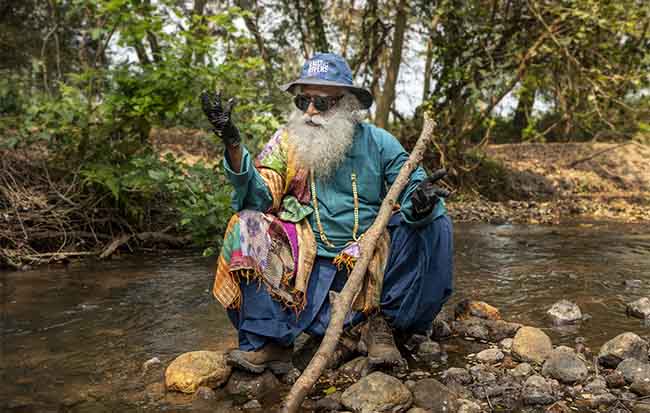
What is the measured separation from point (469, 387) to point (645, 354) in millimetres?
881

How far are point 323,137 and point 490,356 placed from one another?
135 centimetres

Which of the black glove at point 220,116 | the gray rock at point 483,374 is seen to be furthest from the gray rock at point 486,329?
the black glove at point 220,116

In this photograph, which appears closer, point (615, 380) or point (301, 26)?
point (615, 380)

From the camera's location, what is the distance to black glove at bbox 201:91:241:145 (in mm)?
2469

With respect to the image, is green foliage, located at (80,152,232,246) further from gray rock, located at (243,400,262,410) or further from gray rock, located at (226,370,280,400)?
gray rock, located at (243,400,262,410)

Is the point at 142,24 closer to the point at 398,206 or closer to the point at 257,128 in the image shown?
the point at 257,128

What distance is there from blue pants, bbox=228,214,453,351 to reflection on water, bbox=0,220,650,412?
0.55 metres

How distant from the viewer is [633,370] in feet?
8.13

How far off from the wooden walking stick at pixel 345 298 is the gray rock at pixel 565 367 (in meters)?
0.92

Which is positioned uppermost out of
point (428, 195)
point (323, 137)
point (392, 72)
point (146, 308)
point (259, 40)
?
point (259, 40)

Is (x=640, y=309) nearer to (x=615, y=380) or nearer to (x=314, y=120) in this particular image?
(x=615, y=380)

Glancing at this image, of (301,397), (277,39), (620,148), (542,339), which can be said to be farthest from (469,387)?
(620,148)

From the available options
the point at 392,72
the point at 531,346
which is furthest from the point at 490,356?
the point at 392,72

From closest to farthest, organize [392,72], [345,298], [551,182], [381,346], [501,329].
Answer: [345,298], [381,346], [501,329], [392,72], [551,182]
